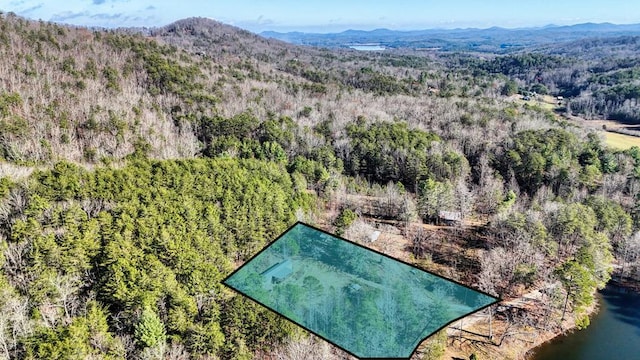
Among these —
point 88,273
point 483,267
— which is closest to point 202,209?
point 88,273

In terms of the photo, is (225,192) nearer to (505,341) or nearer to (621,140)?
(505,341)

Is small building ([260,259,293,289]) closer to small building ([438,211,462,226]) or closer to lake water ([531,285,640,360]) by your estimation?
lake water ([531,285,640,360])

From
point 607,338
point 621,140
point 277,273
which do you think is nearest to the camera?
point 277,273

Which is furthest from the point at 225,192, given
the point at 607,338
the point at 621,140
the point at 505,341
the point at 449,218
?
the point at 621,140

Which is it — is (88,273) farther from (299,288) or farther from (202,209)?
(299,288)

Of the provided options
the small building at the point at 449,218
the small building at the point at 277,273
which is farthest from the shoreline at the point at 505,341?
the small building at the point at 277,273

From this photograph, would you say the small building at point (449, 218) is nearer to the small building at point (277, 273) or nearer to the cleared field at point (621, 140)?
the small building at point (277, 273)
